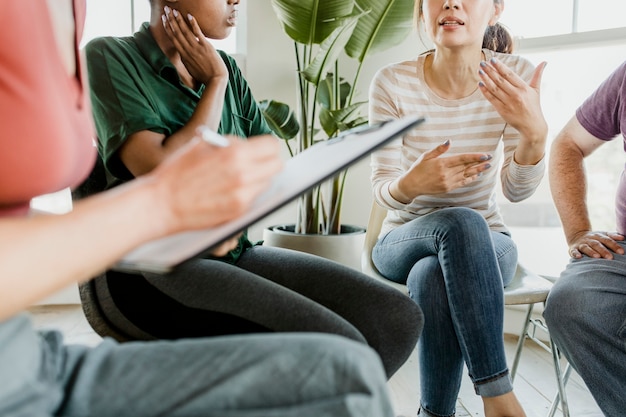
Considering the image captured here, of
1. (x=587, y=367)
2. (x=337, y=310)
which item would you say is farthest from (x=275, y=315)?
(x=587, y=367)

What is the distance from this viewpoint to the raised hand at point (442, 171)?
1250 mm

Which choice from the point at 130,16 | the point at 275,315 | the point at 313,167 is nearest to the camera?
the point at 313,167

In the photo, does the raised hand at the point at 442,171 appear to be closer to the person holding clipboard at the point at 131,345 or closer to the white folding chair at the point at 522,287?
the white folding chair at the point at 522,287

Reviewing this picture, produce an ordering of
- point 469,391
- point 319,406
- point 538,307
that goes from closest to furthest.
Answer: point 319,406 < point 469,391 < point 538,307

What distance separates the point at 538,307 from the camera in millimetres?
2400

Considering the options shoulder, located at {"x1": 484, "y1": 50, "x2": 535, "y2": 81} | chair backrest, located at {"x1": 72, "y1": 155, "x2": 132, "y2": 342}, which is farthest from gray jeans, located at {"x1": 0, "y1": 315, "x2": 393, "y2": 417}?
shoulder, located at {"x1": 484, "y1": 50, "x2": 535, "y2": 81}

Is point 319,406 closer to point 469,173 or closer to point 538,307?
point 469,173

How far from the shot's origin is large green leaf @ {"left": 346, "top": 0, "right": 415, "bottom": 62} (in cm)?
224

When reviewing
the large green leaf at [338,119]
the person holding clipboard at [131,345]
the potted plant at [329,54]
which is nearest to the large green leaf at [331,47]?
the potted plant at [329,54]

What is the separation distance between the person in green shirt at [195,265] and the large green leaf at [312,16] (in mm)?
1024

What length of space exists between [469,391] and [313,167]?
1.58 meters

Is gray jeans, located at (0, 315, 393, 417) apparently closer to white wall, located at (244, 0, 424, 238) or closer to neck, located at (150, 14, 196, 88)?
neck, located at (150, 14, 196, 88)

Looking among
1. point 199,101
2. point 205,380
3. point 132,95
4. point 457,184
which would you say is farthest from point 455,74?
point 205,380

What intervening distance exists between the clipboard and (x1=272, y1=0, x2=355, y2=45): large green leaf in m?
1.63
